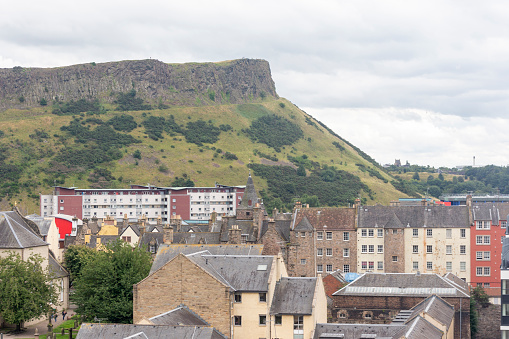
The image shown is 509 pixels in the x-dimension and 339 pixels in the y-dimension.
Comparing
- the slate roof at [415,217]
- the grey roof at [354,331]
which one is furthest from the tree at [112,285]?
the slate roof at [415,217]

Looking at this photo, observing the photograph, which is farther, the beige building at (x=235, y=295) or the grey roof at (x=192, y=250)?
the grey roof at (x=192, y=250)

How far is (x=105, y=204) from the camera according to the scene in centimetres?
19312

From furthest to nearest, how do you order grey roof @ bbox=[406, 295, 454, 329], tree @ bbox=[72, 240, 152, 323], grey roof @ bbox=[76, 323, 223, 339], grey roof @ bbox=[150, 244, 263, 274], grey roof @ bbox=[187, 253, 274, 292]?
tree @ bbox=[72, 240, 152, 323] < grey roof @ bbox=[150, 244, 263, 274] < grey roof @ bbox=[406, 295, 454, 329] < grey roof @ bbox=[187, 253, 274, 292] < grey roof @ bbox=[76, 323, 223, 339]

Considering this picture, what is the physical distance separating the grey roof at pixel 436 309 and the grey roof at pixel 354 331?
203 inches

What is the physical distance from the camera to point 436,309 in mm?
65375

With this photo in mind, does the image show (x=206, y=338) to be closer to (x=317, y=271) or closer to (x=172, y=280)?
(x=172, y=280)

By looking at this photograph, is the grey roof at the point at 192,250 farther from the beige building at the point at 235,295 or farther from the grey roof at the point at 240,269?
the beige building at the point at 235,295

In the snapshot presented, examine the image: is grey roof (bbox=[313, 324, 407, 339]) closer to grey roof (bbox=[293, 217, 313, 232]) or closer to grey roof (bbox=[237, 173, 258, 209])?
grey roof (bbox=[293, 217, 313, 232])

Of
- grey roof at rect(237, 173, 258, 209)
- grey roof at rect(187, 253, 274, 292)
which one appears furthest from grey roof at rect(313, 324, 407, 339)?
grey roof at rect(237, 173, 258, 209)

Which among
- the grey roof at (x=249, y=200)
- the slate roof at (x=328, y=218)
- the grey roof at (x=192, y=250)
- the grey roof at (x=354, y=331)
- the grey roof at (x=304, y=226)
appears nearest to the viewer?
the grey roof at (x=354, y=331)

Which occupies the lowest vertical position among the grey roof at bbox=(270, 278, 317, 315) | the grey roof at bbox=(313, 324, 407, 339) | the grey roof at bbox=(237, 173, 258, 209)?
the grey roof at bbox=(313, 324, 407, 339)

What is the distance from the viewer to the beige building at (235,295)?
56.2m

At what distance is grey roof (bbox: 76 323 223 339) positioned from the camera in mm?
47594

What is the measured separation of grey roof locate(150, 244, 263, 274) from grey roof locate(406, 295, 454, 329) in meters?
16.5
